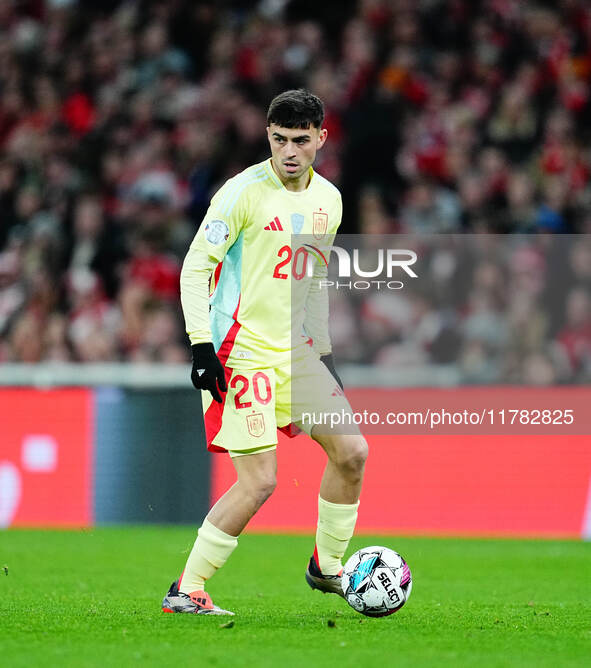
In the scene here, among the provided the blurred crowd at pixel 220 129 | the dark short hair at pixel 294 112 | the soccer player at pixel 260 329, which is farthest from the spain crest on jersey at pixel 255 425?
the blurred crowd at pixel 220 129

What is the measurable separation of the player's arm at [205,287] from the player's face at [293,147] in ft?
0.94

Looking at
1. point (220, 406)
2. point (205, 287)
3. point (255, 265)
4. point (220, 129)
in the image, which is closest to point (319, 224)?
point (255, 265)

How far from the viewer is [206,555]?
5.53 m

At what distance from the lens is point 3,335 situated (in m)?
11.0

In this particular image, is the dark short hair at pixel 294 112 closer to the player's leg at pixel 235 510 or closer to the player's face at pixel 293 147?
the player's face at pixel 293 147

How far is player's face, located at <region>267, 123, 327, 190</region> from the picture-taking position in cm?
550

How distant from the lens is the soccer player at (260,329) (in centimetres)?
543

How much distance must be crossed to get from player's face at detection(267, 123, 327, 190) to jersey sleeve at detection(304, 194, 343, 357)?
1.16 feet

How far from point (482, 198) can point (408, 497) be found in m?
3.09

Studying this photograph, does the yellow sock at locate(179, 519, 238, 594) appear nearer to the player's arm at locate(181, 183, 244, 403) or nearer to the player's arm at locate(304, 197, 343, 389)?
the player's arm at locate(181, 183, 244, 403)

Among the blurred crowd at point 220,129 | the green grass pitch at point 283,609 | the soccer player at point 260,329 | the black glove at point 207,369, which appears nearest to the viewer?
the green grass pitch at point 283,609

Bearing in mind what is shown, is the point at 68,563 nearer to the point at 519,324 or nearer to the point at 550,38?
the point at 519,324

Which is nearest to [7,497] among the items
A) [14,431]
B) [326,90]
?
[14,431]

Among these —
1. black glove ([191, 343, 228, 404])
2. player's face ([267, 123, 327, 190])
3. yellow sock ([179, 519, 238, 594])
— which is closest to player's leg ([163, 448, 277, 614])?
yellow sock ([179, 519, 238, 594])
